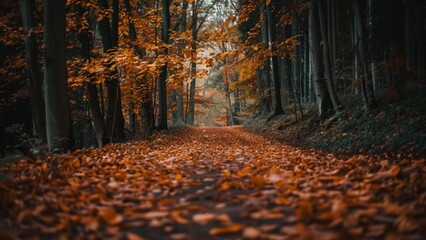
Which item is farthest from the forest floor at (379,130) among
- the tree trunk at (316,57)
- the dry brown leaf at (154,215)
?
the dry brown leaf at (154,215)

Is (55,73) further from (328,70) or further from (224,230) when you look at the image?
(328,70)

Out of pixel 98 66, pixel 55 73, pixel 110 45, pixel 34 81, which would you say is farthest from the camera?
pixel 110 45

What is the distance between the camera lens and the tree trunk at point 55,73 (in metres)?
5.75

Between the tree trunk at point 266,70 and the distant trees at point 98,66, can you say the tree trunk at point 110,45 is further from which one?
the tree trunk at point 266,70

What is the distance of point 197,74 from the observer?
8.81 meters

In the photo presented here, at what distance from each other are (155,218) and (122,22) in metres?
10.9

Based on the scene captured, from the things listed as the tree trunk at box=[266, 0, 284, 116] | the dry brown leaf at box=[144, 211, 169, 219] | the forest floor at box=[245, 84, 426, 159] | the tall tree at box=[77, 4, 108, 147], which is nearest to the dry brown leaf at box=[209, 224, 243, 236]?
the dry brown leaf at box=[144, 211, 169, 219]

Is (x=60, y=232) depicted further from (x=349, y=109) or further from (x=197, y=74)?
(x=349, y=109)

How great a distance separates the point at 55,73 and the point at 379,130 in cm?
680

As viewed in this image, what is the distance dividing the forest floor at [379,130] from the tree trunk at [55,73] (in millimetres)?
5885

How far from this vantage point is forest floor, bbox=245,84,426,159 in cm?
550

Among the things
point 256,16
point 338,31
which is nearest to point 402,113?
point 338,31

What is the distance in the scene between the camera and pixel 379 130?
261 inches

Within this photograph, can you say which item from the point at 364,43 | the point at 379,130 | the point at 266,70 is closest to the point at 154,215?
the point at 379,130
